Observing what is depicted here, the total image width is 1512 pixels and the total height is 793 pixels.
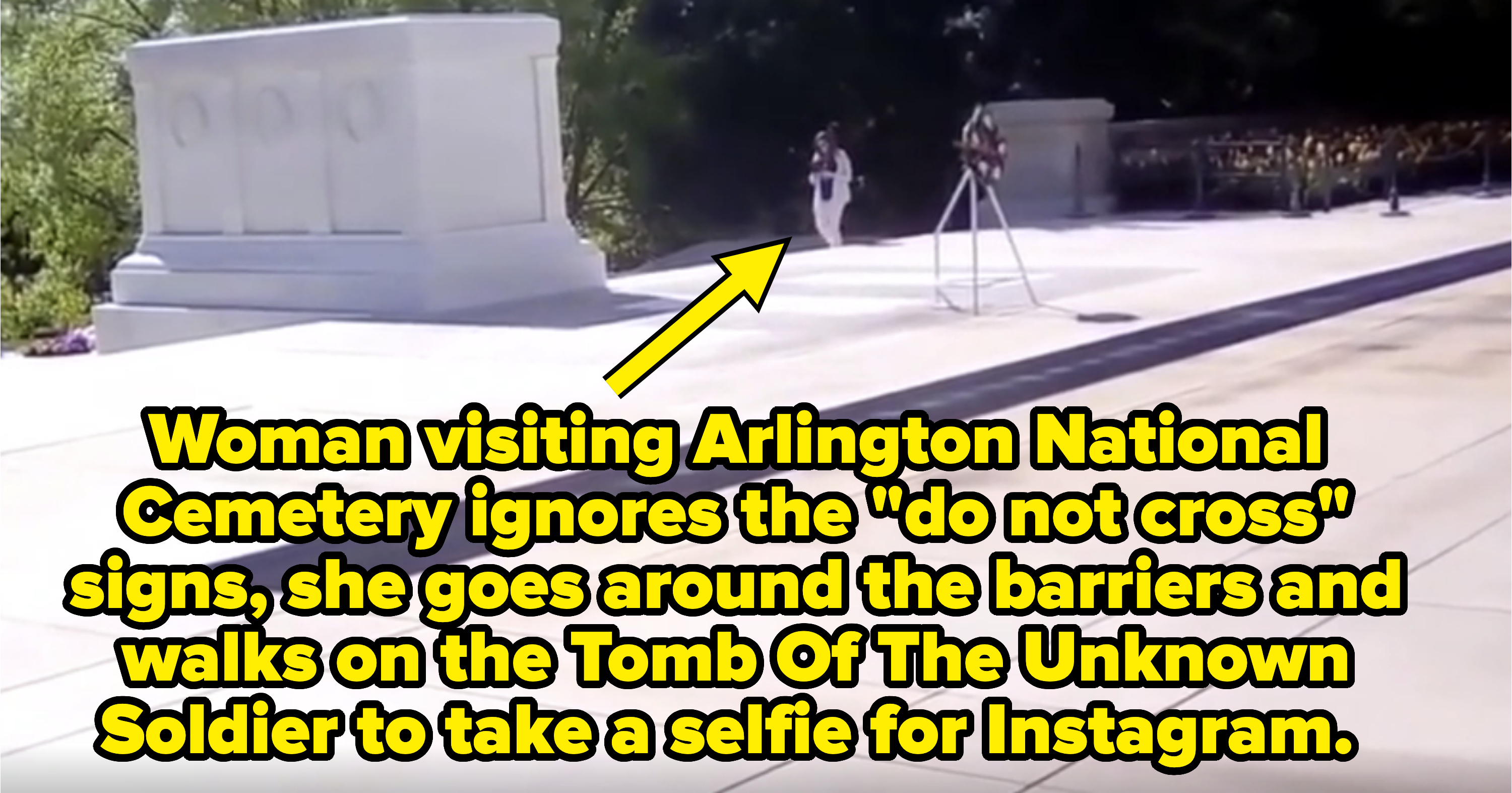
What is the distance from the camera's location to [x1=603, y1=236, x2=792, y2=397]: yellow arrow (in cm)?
1245

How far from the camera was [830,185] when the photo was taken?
24031mm

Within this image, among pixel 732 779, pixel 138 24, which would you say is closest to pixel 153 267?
pixel 732 779

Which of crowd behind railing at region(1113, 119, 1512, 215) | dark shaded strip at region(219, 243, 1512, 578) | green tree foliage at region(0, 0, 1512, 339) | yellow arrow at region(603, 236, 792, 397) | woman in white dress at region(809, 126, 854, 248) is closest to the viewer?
dark shaded strip at region(219, 243, 1512, 578)

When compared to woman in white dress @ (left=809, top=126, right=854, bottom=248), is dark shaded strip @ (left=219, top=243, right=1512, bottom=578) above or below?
below

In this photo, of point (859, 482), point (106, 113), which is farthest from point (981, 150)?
point (106, 113)

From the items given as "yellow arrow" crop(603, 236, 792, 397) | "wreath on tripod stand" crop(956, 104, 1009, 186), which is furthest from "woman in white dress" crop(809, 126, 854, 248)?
"wreath on tripod stand" crop(956, 104, 1009, 186)

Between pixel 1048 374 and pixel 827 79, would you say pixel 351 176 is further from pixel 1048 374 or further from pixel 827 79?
pixel 827 79

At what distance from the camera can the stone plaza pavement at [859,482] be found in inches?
225

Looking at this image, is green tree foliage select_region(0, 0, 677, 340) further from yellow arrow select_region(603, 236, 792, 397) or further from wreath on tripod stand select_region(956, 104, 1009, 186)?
wreath on tripod stand select_region(956, 104, 1009, 186)

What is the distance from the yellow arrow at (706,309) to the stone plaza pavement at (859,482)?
0.16 m

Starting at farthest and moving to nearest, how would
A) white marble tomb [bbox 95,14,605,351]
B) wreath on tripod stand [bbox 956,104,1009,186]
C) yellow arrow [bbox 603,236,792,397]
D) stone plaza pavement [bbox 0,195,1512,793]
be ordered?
1. white marble tomb [bbox 95,14,605,351]
2. wreath on tripod stand [bbox 956,104,1009,186]
3. yellow arrow [bbox 603,236,792,397]
4. stone plaza pavement [bbox 0,195,1512,793]

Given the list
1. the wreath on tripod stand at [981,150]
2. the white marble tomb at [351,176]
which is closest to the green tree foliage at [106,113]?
the white marble tomb at [351,176]

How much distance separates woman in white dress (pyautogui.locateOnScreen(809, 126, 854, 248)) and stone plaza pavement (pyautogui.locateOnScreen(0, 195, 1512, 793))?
3101mm

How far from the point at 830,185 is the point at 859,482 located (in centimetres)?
1470
